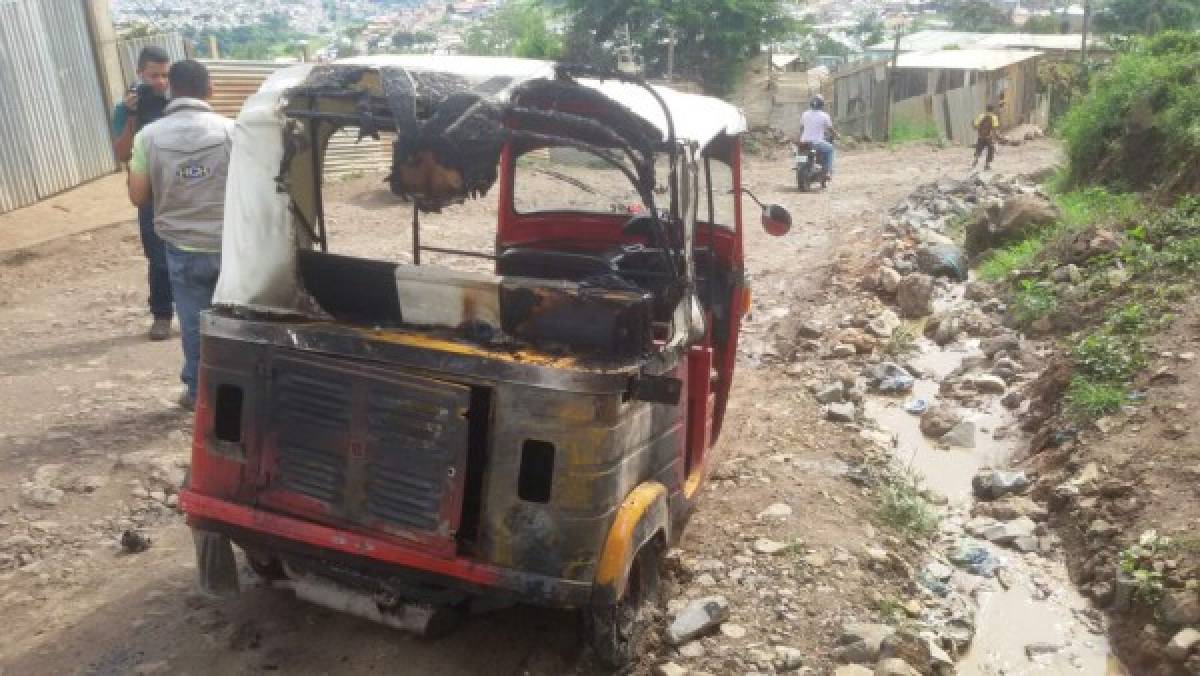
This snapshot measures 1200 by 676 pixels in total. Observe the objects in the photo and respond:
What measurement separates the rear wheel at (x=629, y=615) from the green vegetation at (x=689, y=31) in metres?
18.3

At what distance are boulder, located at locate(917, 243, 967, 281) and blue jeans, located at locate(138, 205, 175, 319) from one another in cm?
668

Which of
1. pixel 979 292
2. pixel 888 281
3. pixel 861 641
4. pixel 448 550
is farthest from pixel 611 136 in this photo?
pixel 979 292

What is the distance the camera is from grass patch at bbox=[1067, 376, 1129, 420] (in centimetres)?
559

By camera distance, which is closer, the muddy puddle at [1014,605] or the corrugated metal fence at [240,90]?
the muddy puddle at [1014,605]

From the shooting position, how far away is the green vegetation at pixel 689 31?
67.9ft

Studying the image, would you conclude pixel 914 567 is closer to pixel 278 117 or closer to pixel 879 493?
pixel 879 493

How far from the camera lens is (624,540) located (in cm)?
289

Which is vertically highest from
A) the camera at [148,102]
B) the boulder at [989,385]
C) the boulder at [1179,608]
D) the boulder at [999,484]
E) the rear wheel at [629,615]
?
the camera at [148,102]

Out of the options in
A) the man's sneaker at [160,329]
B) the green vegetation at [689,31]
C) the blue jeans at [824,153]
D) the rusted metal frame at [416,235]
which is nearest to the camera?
the rusted metal frame at [416,235]

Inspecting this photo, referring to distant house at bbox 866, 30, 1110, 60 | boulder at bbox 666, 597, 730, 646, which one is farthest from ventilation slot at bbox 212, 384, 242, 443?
distant house at bbox 866, 30, 1110, 60

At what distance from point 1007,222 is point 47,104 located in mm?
9543

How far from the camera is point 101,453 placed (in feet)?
15.8

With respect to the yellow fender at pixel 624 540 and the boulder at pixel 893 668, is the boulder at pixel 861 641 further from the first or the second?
the yellow fender at pixel 624 540

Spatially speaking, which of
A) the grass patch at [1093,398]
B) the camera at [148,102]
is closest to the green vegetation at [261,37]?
the camera at [148,102]
